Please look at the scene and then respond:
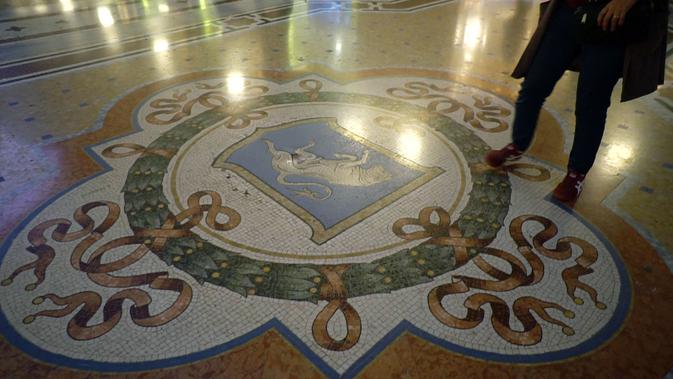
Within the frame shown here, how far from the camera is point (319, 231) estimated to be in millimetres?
1693

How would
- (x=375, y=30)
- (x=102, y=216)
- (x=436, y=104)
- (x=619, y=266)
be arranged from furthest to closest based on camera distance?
(x=375, y=30) < (x=436, y=104) < (x=102, y=216) < (x=619, y=266)

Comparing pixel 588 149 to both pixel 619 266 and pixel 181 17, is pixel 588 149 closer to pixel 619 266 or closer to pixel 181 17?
pixel 619 266

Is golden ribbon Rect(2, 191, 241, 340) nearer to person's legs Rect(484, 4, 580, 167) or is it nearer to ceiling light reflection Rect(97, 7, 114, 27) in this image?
person's legs Rect(484, 4, 580, 167)

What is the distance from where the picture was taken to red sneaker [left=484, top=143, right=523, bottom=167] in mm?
2105

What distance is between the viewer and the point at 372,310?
1.37 metres

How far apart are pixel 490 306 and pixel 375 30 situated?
3767 mm

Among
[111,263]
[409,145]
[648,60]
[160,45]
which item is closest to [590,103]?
[648,60]

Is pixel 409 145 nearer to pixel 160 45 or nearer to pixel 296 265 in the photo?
pixel 296 265

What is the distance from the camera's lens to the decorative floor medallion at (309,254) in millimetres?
1291

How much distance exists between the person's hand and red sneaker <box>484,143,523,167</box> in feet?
2.39

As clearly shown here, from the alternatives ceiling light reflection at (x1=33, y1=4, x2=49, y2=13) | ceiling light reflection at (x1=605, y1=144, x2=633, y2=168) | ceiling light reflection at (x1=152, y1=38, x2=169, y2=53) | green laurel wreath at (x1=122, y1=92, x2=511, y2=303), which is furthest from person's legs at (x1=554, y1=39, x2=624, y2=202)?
ceiling light reflection at (x1=33, y1=4, x2=49, y2=13)

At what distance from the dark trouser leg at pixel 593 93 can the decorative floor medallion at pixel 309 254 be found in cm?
26

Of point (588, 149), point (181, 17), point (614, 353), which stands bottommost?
point (614, 353)

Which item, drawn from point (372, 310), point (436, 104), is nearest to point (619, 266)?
point (372, 310)
